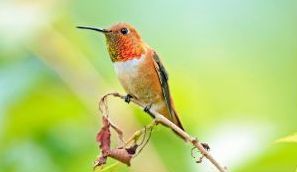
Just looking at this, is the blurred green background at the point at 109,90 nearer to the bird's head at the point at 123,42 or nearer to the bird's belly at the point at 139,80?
the bird's belly at the point at 139,80

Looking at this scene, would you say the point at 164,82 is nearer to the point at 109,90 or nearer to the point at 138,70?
the point at 138,70

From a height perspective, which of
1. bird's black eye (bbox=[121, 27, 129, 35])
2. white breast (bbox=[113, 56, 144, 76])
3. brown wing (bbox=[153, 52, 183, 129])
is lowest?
white breast (bbox=[113, 56, 144, 76])

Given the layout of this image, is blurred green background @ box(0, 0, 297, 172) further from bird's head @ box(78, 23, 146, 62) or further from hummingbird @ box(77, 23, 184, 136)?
bird's head @ box(78, 23, 146, 62)

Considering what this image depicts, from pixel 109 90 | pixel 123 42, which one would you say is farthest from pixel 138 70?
pixel 109 90

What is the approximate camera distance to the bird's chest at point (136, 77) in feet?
7.36

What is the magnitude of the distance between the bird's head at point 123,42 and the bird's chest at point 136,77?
0.02 metres

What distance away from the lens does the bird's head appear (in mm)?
2172

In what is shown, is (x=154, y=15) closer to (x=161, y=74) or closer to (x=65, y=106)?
(x=65, y=106)

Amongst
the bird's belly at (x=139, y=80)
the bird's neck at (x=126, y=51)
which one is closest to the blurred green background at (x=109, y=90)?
the bird's belly at (x=139, y=80)

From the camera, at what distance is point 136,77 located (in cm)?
231

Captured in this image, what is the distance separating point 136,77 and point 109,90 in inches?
10.0

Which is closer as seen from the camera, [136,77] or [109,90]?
[136,77]

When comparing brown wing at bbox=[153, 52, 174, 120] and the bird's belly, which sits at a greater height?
brown wing at bbox=[153, 52, 174, 120]

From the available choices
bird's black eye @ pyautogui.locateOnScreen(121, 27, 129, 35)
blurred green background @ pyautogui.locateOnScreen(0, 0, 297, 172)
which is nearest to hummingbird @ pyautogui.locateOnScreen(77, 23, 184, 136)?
bird's black eye @ pyautogui.locateOnScreen(121, 27, 129, 35)
